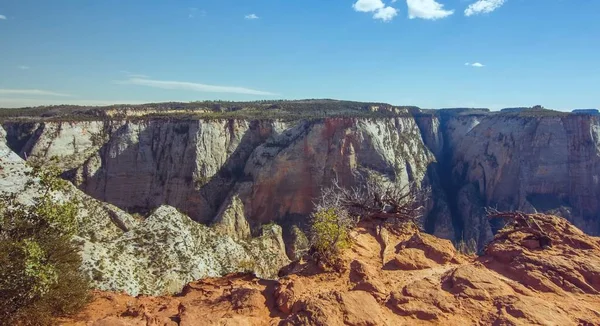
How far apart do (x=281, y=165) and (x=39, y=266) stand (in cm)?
4614

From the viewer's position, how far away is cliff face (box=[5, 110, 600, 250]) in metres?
54.7

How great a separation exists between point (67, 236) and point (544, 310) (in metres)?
12.5

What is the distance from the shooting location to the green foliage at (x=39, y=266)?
8.78 m

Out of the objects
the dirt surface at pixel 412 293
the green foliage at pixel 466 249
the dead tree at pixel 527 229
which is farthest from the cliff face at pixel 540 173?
the dirt surface at pixel 412 293

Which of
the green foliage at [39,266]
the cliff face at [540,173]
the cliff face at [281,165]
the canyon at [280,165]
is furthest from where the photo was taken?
the cliff face at [540,173]

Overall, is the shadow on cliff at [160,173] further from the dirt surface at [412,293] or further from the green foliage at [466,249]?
the dirt surface at [412,293]

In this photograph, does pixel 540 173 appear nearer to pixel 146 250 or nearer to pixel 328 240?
pixel 146 250

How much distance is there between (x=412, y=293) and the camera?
8875 millimetres

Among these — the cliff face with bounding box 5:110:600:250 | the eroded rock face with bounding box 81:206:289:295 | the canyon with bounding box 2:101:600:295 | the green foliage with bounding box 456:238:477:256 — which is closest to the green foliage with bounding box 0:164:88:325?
the eroded rock face with bounding box 81:206:289:295

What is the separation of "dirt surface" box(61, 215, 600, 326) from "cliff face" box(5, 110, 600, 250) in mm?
40749

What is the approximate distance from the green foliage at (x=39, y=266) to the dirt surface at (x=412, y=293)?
684 millimetres

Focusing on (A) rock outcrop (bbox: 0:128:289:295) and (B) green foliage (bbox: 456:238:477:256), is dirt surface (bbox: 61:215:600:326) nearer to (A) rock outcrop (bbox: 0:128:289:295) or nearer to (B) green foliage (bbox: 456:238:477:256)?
(B) green foliage (bbox: 456:238:477:256)

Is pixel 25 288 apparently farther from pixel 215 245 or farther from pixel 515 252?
pixel 215 245

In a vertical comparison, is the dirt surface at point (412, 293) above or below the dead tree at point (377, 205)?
below
